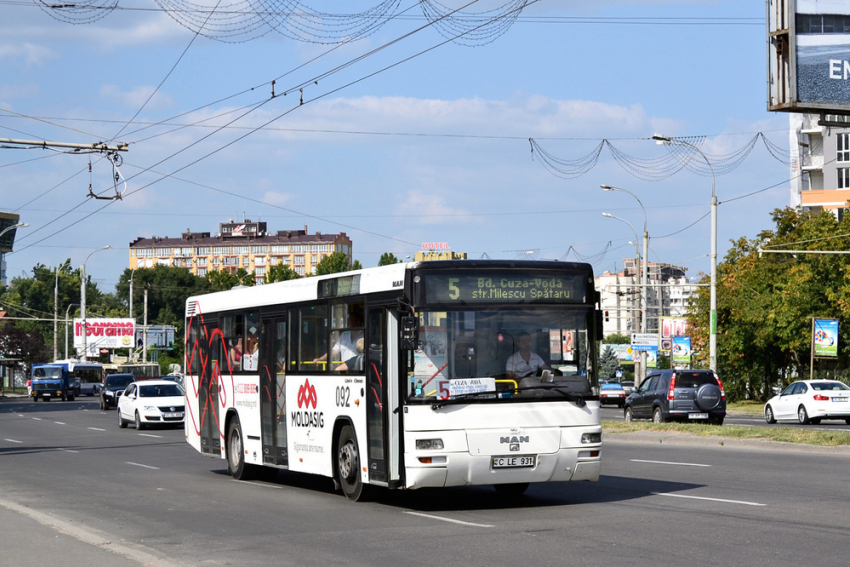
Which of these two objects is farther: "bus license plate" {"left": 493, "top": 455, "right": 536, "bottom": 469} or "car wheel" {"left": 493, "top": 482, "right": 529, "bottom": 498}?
"car wheel" {"left": 493, "top": 482, "right": 529, "bottom": 498}

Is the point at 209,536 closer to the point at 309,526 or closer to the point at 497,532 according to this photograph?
the point at 309,526

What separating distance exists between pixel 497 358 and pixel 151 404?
25604 millimetres

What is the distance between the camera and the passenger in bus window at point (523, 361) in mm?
12898

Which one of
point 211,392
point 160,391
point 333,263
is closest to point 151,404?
point 160,391

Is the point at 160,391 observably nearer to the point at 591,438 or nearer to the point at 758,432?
the point at 758,432

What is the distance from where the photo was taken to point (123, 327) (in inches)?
4299

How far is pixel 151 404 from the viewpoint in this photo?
36.3m

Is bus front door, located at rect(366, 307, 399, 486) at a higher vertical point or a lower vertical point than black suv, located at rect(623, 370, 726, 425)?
higher

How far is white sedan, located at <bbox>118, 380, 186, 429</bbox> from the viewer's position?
36188 mm

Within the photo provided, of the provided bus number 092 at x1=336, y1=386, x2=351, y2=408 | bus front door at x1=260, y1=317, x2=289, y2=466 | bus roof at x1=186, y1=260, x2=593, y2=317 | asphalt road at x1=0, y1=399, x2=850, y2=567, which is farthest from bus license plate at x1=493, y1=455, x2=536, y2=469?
bus front door at x1=260, y1=317, x2=289, y2=466

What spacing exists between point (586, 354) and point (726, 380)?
53.3 meters

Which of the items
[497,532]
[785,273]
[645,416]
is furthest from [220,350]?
[785,273]

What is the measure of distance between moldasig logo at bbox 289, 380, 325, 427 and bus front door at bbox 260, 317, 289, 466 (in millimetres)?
568

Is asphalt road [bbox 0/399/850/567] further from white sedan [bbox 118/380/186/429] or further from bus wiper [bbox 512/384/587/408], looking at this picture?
white sedan [bbox 118/380/186/429]
